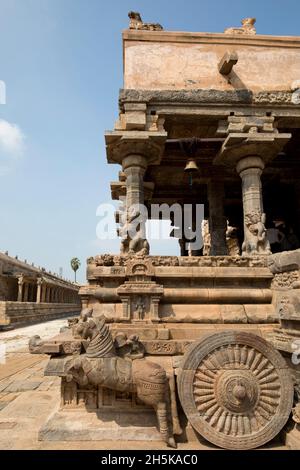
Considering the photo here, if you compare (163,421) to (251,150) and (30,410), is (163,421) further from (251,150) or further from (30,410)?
(251,150)

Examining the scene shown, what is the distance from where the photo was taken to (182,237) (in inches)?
638

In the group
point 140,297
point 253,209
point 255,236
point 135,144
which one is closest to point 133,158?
point 135,144

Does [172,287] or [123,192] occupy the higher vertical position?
[123,192]

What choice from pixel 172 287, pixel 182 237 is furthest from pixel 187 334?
pixel 182 237

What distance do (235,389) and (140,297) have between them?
211 cm

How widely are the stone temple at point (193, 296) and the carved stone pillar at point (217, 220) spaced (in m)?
0.05

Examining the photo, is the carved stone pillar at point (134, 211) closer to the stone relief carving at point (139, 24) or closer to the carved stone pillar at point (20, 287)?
the stone relief carving at point (139, 24)

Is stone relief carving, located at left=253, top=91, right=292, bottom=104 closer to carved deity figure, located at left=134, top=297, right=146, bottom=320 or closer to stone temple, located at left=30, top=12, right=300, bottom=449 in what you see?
stone temple, located at left=30, top=12, right=300, bottom=449

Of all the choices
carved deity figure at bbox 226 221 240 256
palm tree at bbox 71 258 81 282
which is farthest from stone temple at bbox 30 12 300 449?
palm tree at bbox 71 258 81 282

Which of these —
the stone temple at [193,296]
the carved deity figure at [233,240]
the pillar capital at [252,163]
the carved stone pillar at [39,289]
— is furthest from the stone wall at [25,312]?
the pillar capital at [252,163]

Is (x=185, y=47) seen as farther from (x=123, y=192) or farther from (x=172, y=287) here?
(x=172, y=287)

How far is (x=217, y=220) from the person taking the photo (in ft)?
35.2

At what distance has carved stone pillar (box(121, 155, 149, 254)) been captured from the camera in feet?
21.5

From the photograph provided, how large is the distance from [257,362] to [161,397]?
133 cm
